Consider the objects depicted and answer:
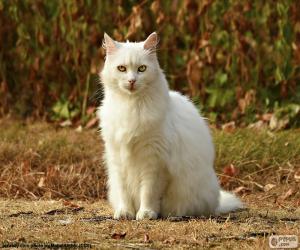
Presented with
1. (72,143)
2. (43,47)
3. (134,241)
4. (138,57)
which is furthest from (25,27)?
(134,241)

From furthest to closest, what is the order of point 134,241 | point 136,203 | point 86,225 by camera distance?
point 136,203, point 86,225, point 134,241

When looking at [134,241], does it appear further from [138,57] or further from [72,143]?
[72,143]

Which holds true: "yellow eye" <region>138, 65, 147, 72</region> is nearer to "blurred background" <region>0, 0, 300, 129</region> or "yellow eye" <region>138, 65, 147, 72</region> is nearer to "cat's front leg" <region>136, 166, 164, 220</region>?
"cat's front leg" <region>136, 166, 164, 220</region>

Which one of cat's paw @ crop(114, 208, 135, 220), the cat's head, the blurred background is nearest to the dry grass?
the blurred background

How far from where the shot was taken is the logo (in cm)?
414

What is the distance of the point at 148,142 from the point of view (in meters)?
5.05

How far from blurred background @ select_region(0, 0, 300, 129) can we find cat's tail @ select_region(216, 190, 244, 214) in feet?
7.64

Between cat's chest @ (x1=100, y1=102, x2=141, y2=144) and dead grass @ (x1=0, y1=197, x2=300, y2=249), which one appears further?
cat's chest @ (x1=100, y1=102, x2=141, y2=144)

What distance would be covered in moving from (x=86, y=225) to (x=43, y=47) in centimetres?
474

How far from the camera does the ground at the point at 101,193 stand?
173 inches

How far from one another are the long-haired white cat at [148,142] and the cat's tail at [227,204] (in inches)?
11.1

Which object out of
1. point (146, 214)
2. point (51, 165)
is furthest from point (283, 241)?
point (51, 165)

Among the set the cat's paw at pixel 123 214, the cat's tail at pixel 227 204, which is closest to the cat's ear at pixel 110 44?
the cat's paw at pixel 123 214

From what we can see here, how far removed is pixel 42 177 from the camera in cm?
670
